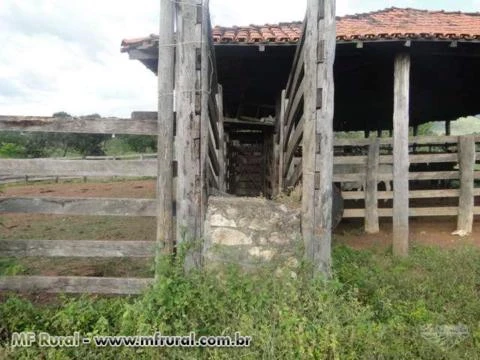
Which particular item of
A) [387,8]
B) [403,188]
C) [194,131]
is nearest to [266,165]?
[387,8]

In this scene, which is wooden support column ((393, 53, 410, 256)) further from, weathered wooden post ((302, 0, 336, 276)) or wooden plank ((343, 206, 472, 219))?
weathered wooden post ((302, 0, 336, 276))

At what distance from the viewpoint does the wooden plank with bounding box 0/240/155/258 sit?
331 cm

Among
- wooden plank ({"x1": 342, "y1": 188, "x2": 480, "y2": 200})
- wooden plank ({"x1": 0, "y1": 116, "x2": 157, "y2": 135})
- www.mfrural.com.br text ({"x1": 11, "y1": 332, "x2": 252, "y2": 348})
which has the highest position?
wooden plank ({"x1": 0, "y1": 116, "x2": 157, "y2": 135})

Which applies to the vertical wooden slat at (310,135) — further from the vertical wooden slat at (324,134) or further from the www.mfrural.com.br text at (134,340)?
the www.mfrural.com.br text at (134,340)

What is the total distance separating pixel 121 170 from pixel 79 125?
22.1 inches

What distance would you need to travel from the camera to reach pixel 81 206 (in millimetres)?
3334

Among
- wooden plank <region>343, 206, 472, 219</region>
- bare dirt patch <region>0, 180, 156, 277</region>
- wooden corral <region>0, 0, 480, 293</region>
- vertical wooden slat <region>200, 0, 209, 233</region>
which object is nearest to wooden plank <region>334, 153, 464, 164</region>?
wooden corral <region>0, 0, 480, 293</region>

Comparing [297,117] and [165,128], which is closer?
[165,128]

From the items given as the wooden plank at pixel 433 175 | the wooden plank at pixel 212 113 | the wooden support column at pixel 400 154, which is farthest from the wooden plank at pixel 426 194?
the wooden plank at pixel 212 113

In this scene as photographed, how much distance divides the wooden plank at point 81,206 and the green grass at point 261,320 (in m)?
0.65

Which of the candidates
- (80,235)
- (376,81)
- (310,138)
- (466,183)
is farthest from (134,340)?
(376,81)

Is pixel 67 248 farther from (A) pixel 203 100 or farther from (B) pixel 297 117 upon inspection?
(B) pixel 297 117

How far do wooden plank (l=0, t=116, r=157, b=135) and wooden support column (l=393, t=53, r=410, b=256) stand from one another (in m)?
4.31

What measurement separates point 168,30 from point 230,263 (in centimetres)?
211
